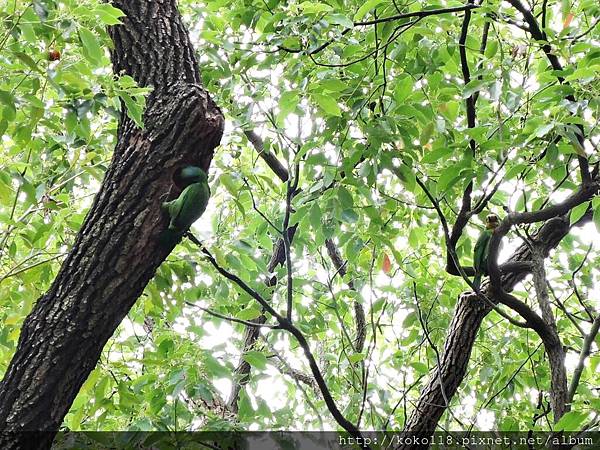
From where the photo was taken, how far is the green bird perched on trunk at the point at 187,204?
1500 millimetres

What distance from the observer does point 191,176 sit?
5.11 ft

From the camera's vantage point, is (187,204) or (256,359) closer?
(187,204)

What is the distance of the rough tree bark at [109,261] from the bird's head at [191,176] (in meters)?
0.02

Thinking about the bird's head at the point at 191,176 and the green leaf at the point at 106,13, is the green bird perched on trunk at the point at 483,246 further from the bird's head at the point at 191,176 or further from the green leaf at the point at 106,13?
the green leaf at the point at 106,13

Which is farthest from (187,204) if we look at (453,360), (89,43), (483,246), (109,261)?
(453,360)

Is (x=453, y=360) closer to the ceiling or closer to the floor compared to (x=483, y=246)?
closer to the floor

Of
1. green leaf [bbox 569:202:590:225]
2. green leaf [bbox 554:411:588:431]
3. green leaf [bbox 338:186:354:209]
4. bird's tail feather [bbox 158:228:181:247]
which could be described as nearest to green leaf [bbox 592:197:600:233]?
green leaf [bbox 569:202:590:225]

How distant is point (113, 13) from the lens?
146 cm

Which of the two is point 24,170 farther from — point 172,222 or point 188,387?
point 188,387

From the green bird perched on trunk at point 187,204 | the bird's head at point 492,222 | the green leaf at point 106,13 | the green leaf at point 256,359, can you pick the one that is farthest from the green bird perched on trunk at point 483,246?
the green leaf at point 106,13

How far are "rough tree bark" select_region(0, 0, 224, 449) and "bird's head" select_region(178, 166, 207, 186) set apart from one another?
2 centimetres

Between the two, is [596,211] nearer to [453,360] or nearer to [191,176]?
[453,360]

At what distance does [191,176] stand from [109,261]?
0.90 ft

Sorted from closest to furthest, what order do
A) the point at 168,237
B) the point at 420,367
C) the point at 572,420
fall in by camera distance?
1. the point at 572,420
2. the point at 168,237
3. the point at 420,367
